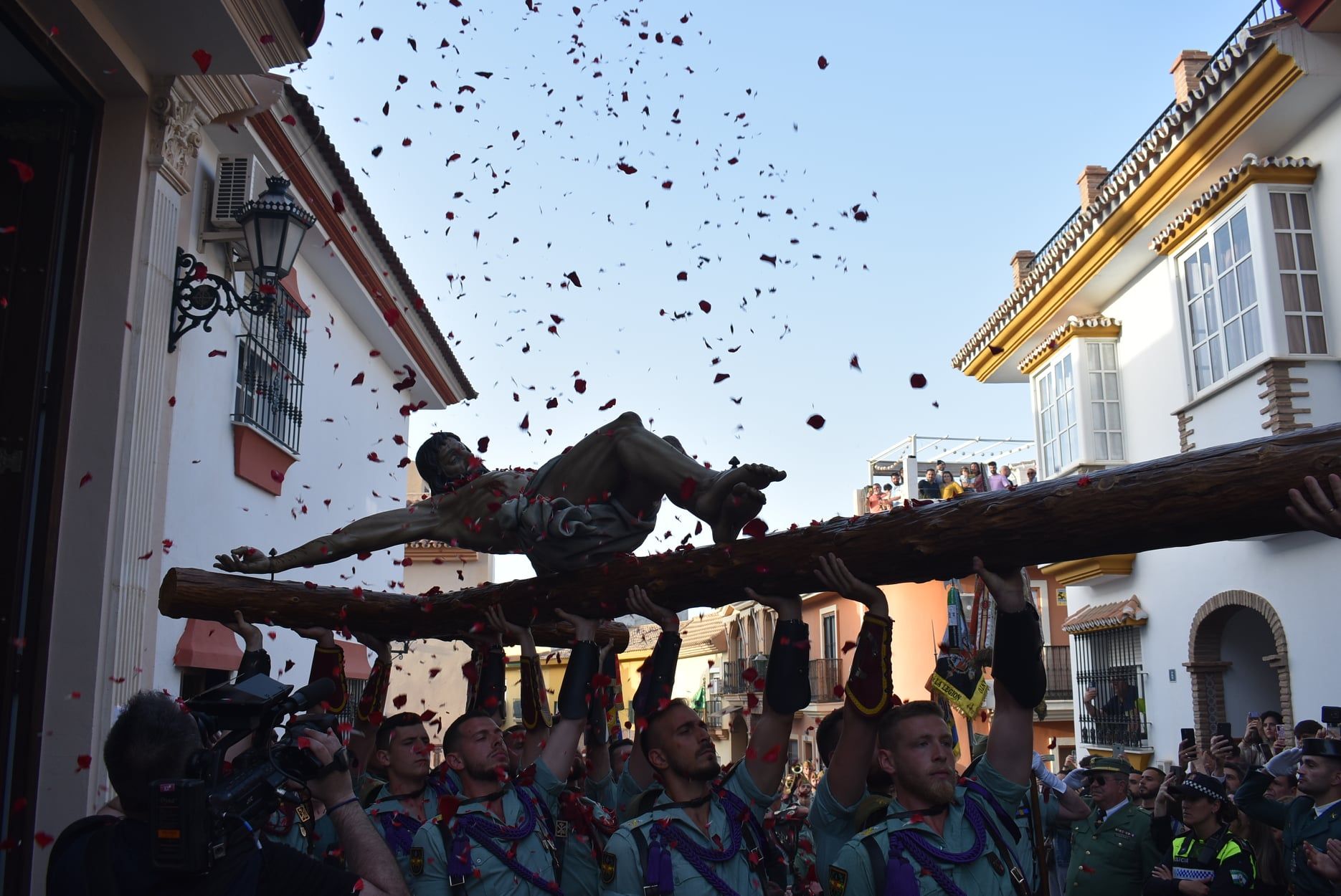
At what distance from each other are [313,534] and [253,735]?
9.39 metres

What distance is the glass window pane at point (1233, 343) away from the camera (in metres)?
12.7

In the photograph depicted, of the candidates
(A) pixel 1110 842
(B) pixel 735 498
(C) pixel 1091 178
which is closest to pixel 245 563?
(B) pixel 735 498

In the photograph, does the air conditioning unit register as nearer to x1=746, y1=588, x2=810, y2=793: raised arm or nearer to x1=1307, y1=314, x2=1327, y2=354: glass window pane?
x1=746, y1=588, x2=810, y2=793: raised arm

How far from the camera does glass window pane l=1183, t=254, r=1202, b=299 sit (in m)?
13.6

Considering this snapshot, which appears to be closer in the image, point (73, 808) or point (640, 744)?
point (640, 744)

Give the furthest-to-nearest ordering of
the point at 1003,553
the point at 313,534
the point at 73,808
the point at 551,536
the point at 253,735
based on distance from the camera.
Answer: the point at 313,534
the point at 73,808
the point at 551,536
the point at 1003,553
the point at 253,735

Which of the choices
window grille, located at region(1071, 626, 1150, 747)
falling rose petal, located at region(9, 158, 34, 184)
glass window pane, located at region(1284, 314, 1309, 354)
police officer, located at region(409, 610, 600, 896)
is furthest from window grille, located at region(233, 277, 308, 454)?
window grille, located at region(1071, 626, 1150, 747)

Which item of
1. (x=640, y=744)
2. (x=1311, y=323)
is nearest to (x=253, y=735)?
(x=640, y=744)

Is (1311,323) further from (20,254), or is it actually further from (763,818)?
(20,254)

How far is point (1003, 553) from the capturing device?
12.4ft

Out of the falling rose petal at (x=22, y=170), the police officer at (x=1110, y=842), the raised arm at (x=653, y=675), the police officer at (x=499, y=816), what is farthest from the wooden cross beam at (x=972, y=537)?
the police officer at (x=1110, y=842)

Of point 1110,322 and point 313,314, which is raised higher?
point 1110,322

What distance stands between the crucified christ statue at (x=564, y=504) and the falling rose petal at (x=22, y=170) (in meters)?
2.05

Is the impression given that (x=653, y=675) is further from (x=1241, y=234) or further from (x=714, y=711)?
(x=714, y=711)
